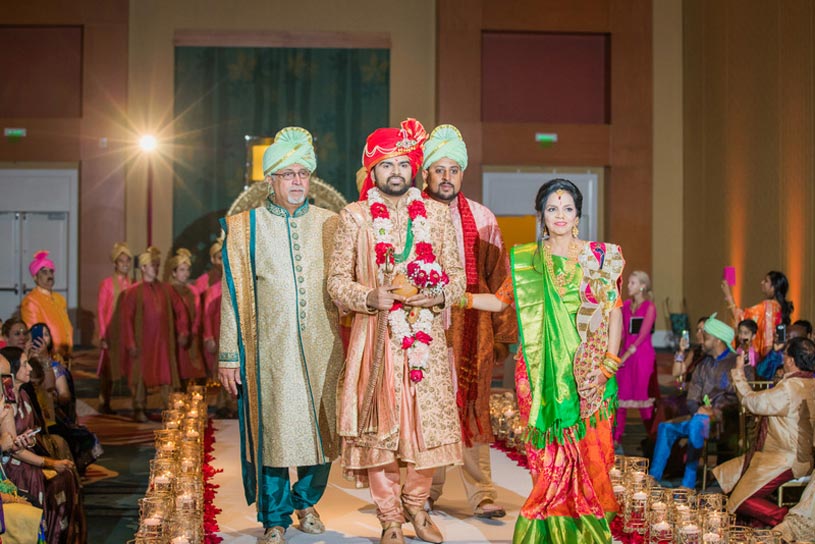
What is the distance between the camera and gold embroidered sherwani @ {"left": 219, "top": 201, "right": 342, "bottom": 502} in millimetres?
4824

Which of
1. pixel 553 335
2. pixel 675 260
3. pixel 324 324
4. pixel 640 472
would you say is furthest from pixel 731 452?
pixel 675 260

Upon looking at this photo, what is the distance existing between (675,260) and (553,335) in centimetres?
1191

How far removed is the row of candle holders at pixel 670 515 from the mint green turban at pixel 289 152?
2.20 metres

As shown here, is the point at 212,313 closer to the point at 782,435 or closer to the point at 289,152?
the point at 289,152

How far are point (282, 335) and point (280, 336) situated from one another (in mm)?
10

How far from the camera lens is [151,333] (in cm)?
980

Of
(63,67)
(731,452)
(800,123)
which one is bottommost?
(731,452)

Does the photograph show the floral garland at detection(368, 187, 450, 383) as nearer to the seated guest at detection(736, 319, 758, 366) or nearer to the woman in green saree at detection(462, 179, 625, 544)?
the woman in green saree at detection(462, 179, 625, 544)

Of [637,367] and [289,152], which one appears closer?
[289,152]

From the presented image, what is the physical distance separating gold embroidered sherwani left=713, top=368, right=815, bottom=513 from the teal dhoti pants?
2146mm

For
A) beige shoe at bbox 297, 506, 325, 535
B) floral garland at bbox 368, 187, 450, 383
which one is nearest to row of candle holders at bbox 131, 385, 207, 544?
beige shoe at bbox 297, 506, 325, 535

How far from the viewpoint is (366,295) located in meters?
4.52

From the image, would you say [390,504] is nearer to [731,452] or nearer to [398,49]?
[731,452]

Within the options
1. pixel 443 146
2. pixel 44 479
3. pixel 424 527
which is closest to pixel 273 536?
pixel 424 527
